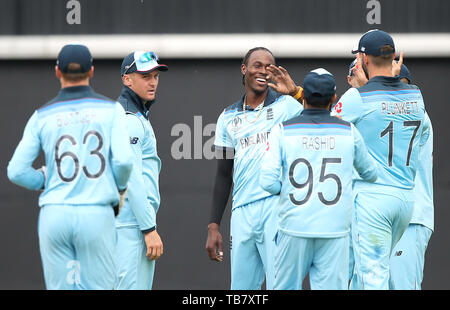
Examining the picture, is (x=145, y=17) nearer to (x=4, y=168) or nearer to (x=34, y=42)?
(x=34, y=42)

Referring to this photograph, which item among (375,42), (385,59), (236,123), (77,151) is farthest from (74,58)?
(385,59)

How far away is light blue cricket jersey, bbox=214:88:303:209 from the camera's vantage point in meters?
6.27

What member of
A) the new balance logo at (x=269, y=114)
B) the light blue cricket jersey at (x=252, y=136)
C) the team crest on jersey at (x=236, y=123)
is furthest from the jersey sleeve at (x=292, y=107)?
the team crest on jersey at (x=236, y=123)

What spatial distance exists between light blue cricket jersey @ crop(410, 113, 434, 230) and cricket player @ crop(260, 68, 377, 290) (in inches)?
56.2

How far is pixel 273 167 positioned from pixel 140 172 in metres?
1.02

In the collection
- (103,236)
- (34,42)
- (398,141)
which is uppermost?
(34,42)

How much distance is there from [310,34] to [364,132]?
10.8 ft

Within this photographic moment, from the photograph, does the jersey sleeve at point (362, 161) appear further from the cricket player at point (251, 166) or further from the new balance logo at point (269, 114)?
the new balance logo at point (269, 114)

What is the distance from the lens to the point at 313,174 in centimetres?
527

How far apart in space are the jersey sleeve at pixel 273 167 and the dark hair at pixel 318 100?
29cm

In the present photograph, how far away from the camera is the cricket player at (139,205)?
5.75m
